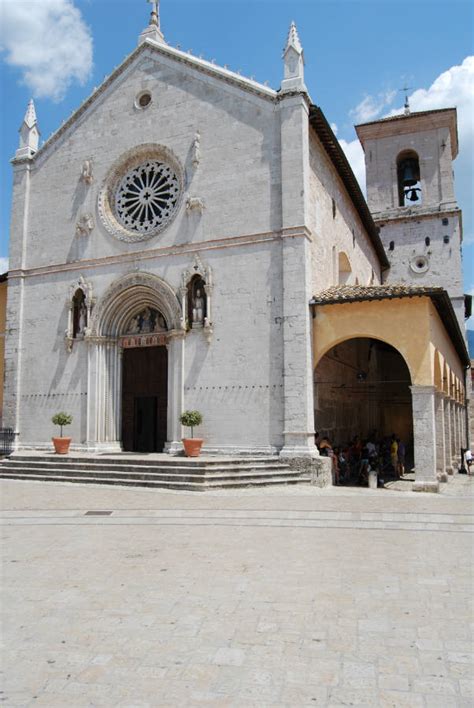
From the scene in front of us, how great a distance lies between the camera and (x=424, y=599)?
6.39 m

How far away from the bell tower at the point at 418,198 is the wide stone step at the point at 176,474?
21655mm

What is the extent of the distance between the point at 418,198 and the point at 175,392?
24.1 metres

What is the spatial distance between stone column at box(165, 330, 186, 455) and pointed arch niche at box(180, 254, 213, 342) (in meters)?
0.56

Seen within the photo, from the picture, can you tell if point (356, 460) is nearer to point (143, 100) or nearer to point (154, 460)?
point (154, 460)

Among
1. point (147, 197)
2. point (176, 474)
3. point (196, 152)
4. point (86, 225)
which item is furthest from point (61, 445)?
point (196, 152)

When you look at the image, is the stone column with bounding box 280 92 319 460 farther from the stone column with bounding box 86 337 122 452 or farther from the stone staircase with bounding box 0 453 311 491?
the stone column with bounding box 86 337 122 452

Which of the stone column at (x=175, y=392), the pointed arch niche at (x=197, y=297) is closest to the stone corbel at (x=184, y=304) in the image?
the pointed arch niche at (x=197, y=297)

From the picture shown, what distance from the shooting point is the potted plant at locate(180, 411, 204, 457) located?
1770 cm

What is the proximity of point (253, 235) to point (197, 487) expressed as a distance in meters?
7.97

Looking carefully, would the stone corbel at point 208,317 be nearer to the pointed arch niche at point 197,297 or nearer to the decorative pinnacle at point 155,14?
the pointed arch niche at point 197,297

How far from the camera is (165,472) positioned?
16094 mm

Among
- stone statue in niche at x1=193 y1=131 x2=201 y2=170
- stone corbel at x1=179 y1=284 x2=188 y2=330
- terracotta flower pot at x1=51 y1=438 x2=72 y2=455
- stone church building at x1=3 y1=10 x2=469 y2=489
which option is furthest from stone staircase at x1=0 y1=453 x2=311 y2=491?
stone statue in niche at x1=193 y1=131 x2=201 y2=170

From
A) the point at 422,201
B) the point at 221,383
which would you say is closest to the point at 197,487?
the point at 221,383

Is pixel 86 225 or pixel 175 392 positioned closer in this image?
pixel 175 392
